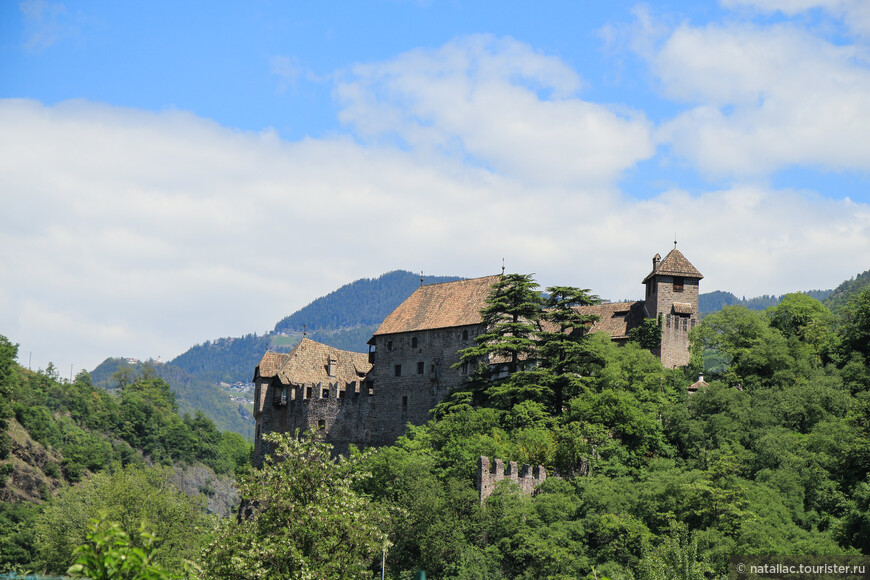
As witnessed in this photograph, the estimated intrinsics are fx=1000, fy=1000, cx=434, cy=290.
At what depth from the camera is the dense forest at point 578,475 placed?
37719mm

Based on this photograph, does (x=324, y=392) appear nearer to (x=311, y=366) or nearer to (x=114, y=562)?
(x=311, y=366)

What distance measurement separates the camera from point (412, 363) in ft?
238

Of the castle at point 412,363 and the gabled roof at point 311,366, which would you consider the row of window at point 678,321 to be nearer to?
the castle at point 412,363

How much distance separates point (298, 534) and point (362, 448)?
3597 centimetres

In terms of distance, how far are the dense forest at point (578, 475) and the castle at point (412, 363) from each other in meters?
2.38

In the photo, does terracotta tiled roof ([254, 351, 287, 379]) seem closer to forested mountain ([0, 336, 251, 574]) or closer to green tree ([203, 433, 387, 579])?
forested mountain ([0, 336, 251, 574])

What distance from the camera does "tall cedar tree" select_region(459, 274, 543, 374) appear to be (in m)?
65.1

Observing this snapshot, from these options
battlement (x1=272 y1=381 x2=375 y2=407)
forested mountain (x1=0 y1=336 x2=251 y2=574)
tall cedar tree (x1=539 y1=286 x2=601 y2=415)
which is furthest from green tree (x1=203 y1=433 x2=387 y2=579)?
battlement (x1=272 y1=381 x2=375 y2=407)

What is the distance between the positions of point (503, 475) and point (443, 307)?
21737mm

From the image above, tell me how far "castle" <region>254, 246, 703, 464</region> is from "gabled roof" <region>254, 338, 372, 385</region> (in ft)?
0.31

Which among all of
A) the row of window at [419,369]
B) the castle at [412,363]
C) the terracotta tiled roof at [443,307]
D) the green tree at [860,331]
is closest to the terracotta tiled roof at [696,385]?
the castle at [412,363]

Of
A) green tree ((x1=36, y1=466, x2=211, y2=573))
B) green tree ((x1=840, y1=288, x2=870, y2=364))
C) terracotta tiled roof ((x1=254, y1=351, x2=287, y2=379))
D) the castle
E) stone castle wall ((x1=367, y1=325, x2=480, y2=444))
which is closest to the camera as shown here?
green tree ((x1=36, y1=466, x2=211, y2=573))

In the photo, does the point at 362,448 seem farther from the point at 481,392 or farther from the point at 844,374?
the point at 844,374

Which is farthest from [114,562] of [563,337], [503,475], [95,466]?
[95,466]
